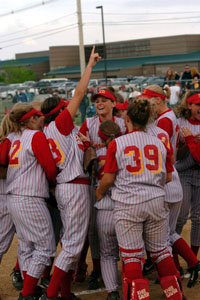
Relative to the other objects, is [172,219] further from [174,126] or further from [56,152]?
[56,152]

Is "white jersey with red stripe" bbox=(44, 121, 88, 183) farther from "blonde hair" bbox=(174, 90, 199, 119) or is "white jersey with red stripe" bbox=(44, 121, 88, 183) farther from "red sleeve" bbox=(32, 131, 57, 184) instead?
"blonde hair" bbox=(174, 90, 199, 119)

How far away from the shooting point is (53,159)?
4484 mm

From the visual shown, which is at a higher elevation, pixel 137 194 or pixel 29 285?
pixel 137 194

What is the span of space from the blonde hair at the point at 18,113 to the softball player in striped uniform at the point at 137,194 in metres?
1.00

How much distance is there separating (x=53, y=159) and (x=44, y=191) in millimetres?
313

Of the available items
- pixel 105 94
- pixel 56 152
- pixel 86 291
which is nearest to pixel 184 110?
pixel 105 94

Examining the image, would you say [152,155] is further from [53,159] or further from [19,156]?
[19,156]

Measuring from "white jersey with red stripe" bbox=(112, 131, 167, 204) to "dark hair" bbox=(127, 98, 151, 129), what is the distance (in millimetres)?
111

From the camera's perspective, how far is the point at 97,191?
443 cm

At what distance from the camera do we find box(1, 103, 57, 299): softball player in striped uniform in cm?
442

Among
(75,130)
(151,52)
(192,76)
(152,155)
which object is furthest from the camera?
(151,52)

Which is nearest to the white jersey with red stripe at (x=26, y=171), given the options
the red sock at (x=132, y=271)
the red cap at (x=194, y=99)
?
Answer: the red sock at (x=132, y=271)

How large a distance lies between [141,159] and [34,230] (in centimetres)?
122


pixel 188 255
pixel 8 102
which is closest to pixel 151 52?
pixel 8 102
